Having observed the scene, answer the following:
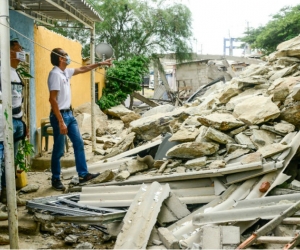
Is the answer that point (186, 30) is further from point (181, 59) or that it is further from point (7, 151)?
point (7, 151)

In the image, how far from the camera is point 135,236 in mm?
3576

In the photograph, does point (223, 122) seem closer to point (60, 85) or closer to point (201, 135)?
point (201, 135)

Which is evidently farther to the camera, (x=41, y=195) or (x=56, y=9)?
(x=56, y=9)

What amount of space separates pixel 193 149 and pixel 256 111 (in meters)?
1.14

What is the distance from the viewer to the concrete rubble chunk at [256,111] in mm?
5573

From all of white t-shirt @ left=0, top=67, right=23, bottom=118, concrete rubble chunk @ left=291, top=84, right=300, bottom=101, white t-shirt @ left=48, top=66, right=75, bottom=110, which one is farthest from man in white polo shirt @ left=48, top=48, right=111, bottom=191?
concrete rubble chunk @ left=291, top=84, right=300, bottom=101

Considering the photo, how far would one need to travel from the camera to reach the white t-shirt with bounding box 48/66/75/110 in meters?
5.10

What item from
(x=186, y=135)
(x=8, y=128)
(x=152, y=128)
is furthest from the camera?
(x=152, y=128)

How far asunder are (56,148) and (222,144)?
2220 millimetres

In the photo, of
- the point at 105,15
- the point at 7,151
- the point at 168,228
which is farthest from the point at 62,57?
the point at 105,15

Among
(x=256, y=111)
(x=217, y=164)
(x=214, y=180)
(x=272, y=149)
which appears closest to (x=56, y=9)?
(x=256, y=111)

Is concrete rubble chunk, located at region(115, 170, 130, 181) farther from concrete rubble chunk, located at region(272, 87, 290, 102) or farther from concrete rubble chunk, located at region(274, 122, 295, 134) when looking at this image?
concrete rubble chunk, located at region(272, 87, 290, 102)

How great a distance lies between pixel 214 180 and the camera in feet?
15.4

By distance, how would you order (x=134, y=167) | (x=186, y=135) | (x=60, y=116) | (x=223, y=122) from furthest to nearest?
(x=186, y=135) → (x=223, y=122) → (x=134, y=167) → (x=60, y=116)
